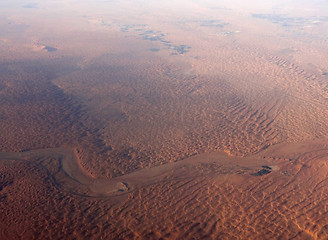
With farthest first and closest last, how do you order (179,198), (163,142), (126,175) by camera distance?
1. (163,142)
2. (126,175)
3. (179,198)

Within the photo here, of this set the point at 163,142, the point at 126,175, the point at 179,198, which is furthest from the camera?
the point at 163,142

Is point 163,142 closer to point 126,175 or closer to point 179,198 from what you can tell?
point 126,175

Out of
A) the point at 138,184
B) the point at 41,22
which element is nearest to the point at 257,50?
the point at 138,184

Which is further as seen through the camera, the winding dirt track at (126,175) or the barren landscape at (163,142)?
Result: the winding dirt track at (126,175)

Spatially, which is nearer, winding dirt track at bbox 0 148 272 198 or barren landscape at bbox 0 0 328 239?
barren landscape at bbox 0 0 328 239

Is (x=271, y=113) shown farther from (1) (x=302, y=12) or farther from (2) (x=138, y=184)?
(1) (x=302, y=12)

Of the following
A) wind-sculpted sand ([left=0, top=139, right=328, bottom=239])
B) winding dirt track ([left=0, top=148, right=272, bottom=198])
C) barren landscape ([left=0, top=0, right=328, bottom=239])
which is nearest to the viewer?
wind-sculpted sand ([left=0, top=139, right=328, bottom=239])

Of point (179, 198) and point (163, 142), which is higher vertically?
point (163, 142)

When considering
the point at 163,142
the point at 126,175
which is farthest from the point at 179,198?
the point at 163,142
